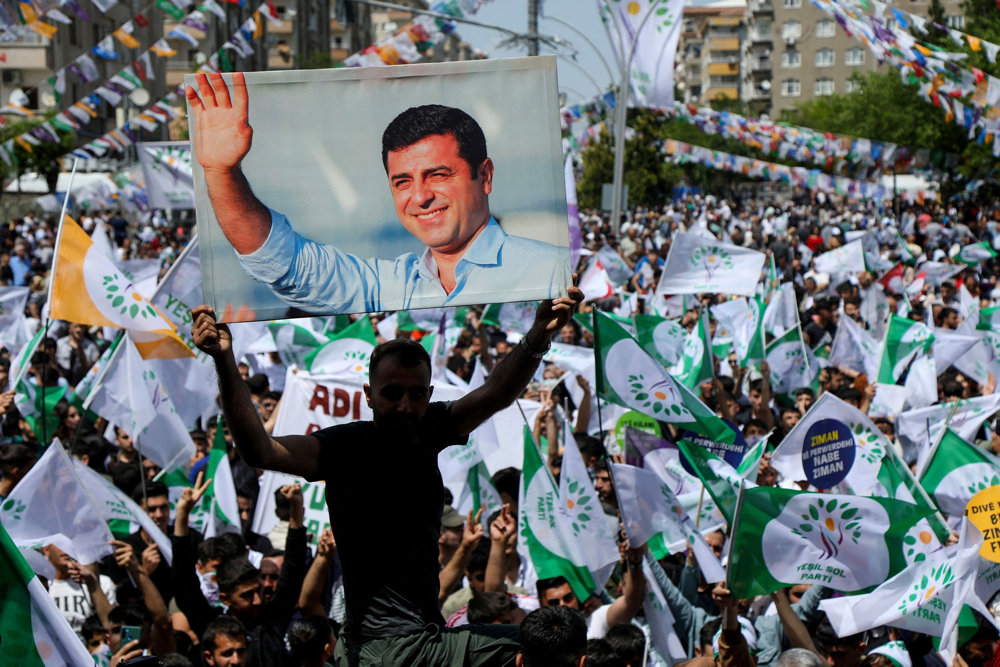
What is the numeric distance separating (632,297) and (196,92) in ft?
33.2

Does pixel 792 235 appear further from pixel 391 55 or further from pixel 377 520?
pixel 377 520

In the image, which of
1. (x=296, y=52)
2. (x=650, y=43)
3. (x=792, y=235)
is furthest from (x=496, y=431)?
(x=296, y=52)

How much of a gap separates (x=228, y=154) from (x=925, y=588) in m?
3.31

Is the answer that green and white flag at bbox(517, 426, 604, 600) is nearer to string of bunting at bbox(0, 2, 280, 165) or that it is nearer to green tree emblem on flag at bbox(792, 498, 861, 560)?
green tree emblem on flag at bbox(792, 498, 861, 560)

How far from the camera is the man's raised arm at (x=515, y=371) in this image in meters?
3.51

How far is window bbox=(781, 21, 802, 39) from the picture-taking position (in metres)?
116

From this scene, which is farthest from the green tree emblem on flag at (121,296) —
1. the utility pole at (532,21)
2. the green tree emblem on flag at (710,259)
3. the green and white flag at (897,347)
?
the utility pole at (532,21)

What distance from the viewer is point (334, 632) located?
197 inches

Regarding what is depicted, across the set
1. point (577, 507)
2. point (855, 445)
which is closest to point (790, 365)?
point (855, 445)

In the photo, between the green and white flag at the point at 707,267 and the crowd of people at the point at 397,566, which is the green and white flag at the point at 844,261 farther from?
the green and white flag at the point at 707,267

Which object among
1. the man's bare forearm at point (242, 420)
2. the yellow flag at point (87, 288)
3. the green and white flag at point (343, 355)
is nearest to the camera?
the man's bare forearm at point (242, 420)

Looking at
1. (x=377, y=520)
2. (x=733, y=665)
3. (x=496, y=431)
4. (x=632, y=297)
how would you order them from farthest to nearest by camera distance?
1. (x=632, y=297)
2. (x=496, y=431)
3. (x=733, y=665)
4. (x=377, y=520)

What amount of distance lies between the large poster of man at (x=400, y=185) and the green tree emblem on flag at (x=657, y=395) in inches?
124

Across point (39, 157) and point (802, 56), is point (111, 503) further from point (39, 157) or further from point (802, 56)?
point (802, 56)
